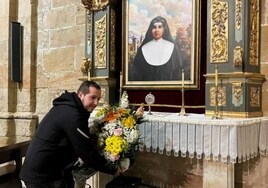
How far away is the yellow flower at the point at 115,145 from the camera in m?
3.00

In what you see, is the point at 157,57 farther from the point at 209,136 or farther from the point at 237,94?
the point at 209,136

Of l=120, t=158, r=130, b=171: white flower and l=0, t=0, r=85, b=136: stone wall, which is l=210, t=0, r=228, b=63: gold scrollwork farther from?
l=0, t=0, r=85, b=136: stone wall

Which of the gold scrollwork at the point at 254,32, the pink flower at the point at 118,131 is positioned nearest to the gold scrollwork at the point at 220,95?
the gold scrollwork at the point at 254,32

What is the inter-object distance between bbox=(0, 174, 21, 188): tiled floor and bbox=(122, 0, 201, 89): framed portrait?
6.73 ft

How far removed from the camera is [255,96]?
3686 mm

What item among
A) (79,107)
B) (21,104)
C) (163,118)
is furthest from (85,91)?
(21,104)

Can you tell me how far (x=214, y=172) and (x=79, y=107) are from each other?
168cm

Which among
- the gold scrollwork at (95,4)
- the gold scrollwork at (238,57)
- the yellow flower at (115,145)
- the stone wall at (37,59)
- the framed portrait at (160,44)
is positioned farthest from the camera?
the stone wall at (37,59)

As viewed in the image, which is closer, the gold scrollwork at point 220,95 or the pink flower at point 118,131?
the pink flower at point 118,131

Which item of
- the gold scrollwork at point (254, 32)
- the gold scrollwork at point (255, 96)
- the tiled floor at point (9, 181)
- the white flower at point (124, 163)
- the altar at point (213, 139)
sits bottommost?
the tiled floor at point (9, 181)

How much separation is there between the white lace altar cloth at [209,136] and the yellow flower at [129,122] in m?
0.46

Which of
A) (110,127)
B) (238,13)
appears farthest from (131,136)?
(238,13)

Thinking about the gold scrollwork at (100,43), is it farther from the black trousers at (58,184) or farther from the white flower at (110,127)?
the black trousers at (58,184)

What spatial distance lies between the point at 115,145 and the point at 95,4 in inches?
100
